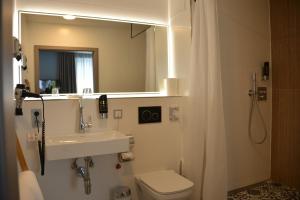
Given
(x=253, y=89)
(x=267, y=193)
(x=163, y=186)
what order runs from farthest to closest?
(x=253, y=89)
(x=267, y=193)
(x=163, y=186)

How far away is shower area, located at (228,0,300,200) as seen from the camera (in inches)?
109

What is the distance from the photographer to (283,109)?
2.92 m

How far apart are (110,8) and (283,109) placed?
2.38 metres

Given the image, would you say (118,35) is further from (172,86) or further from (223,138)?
(223,138)

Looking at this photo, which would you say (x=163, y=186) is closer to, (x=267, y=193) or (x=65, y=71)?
(x=65, y=71)

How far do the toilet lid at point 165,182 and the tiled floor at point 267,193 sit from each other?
920 mm

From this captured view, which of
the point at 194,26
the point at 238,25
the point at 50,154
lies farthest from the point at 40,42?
the point at 238,25

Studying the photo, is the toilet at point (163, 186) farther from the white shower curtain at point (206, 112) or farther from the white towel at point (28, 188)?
the white towel at point (28, 188)

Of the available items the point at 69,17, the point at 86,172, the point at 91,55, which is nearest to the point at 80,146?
the point at 86,172

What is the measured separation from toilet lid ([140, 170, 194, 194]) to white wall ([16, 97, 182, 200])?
13 cm

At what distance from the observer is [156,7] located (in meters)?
2.65

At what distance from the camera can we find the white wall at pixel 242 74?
269 centimetres

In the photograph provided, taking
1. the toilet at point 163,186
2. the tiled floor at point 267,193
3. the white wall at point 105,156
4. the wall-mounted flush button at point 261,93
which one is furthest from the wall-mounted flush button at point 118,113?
the wall-mounted flush button at point 261,93

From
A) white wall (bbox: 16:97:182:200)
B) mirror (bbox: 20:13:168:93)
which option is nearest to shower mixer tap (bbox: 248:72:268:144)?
white wall (bbox: 16:97:182:200)
